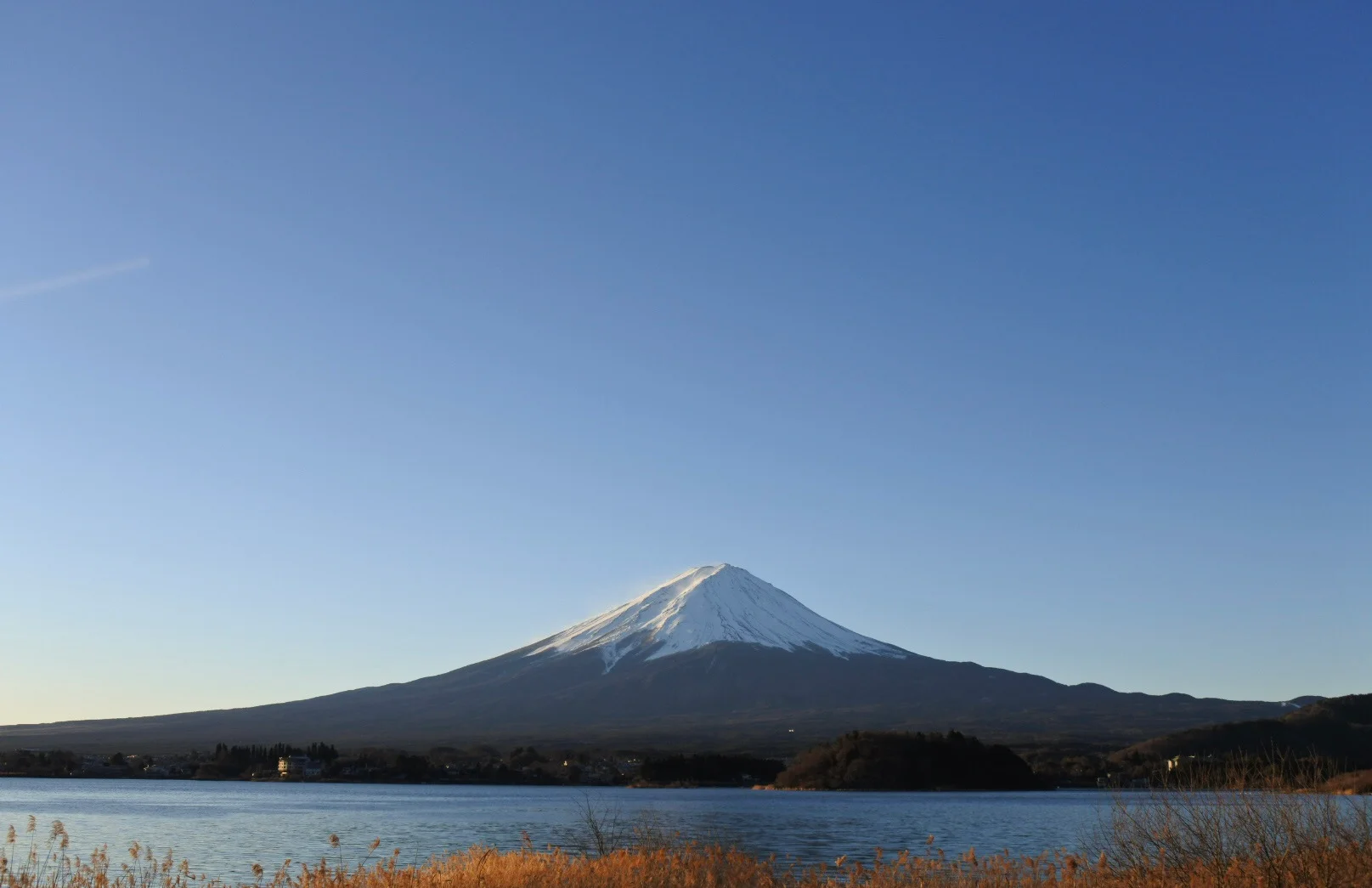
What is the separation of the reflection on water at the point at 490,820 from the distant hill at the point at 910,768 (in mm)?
8909

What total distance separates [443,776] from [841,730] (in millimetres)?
68732

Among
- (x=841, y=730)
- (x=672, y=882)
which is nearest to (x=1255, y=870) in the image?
(x=672, y=882)

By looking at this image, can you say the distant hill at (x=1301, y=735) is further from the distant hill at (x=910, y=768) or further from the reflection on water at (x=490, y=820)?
the reflection on water at (x=490, y=820)

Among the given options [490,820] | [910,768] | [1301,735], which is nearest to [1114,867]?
[490,820]

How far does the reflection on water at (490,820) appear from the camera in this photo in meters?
42.2

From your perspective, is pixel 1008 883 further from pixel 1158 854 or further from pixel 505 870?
pixel 505 870

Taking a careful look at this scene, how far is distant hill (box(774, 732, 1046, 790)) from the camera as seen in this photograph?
4953 inches

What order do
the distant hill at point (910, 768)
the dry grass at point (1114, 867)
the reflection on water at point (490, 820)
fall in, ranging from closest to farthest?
the dry grass at point (1114, 867) < the reflection on water at point (490, 820) < the distant hill at point (910, 768)

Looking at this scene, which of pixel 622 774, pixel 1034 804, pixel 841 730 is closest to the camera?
pixel 1034 804

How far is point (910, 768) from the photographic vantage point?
4968 inches

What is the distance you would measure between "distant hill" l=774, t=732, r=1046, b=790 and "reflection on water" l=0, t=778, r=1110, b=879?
8.91 meters

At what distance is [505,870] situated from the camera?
18250 mm

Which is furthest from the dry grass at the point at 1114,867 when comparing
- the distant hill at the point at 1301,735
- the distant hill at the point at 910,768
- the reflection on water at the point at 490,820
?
the distant hill at the point at 1301,735

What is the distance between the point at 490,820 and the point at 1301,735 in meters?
93.1
